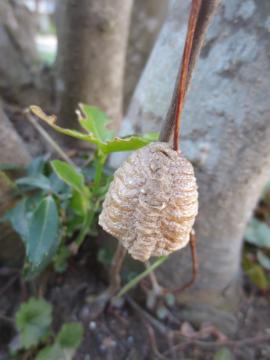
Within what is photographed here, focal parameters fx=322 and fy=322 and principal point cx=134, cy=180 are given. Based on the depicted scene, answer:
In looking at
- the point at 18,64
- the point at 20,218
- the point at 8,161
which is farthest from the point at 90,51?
the point at 20,218

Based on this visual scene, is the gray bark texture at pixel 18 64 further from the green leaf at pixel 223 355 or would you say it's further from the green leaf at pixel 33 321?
the green leaf at pixel 223 355

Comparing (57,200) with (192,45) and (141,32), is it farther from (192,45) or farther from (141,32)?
(141,32)

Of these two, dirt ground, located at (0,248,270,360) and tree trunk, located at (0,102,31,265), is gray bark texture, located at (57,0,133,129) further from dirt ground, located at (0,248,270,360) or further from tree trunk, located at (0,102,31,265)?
dirt ground, located at (0,248,270,360)

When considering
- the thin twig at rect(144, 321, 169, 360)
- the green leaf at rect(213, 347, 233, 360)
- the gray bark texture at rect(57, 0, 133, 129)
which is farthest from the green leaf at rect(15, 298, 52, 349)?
the gray bark texture at rect(57, 0, 133, 129)

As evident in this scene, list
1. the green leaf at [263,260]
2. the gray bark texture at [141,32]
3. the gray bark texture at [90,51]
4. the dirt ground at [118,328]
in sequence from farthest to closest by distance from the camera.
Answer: the gray bark texture at [141,32] → the green leaf at [263,260] → the gray bark texture at [90,51] → the dirt ground at [118,328]

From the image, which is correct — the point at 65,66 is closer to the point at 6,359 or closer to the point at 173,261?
the point at 173,261

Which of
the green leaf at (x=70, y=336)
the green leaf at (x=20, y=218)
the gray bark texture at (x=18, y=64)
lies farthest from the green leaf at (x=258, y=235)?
the gray bark texture at (x=18, y=64)

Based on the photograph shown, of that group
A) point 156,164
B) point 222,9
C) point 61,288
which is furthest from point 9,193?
point 222,9
